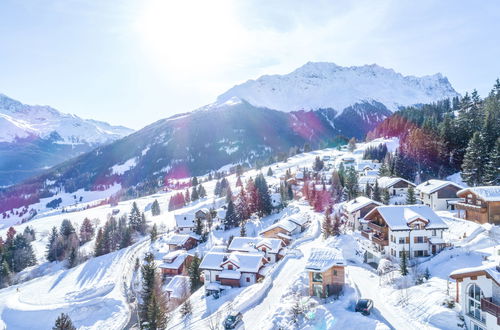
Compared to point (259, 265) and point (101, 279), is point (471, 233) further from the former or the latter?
point (101, 279)

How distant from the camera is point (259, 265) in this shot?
48.2 metres

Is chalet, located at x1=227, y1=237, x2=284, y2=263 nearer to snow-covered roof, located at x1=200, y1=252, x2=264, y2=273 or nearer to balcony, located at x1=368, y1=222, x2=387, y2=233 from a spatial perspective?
snow-covered roof, located at x1=200, y1=252, x2=264, y2=273

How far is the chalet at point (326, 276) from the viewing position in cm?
3158

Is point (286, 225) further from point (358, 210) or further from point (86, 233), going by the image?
point (86, 233)

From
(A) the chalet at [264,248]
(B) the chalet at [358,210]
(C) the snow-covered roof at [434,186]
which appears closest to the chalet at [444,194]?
(C) the snow-covered roof at [434,186]

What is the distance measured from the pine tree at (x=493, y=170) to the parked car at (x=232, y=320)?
1910 inches

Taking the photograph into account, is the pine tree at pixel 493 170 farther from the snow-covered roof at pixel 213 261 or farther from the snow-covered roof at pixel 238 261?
the snow-covered roof at pixel 213 261

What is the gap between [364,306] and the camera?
2758 cm

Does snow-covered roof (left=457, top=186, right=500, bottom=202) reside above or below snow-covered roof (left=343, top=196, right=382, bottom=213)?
above

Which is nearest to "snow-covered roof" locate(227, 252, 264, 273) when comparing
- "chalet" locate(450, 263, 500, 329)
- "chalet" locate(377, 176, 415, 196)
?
"chalet" locate(450, 263, 500, 329)

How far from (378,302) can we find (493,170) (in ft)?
131

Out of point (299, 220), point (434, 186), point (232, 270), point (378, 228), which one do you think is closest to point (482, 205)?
point (378, 228)

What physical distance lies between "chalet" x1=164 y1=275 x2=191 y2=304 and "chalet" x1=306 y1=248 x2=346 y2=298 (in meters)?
20.0

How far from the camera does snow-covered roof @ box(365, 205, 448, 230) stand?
133 ft
